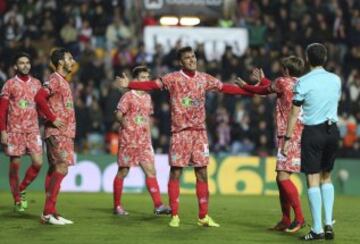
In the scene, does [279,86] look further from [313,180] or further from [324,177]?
[313,180]

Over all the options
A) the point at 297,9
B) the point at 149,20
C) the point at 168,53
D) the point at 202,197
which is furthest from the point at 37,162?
the point at 297,9

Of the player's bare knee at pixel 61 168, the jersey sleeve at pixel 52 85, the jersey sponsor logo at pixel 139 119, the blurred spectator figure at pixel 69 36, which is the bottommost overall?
the player's bare knee at pixel 61 168

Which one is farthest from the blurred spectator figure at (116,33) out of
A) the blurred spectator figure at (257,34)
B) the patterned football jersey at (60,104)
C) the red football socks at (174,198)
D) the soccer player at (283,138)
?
the soccer player at (283,138)

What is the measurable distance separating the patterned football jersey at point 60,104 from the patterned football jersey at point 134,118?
6.42 ft

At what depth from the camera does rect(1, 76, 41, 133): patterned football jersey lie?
15.9 meters

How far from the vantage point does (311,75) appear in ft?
41.1

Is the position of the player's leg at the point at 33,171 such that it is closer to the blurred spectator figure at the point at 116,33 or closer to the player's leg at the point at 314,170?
the player's leg at the point at 314,170

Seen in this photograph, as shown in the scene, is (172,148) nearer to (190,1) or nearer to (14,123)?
(14,123)

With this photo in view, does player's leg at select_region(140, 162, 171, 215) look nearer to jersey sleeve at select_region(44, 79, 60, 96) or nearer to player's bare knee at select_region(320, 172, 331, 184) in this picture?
jersey sleeve at select_region(44, 79, 60, 96)

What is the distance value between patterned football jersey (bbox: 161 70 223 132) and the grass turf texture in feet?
4.80

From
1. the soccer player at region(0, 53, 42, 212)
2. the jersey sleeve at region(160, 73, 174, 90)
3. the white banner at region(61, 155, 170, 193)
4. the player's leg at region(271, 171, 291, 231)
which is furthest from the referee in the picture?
the white banner at region(61, 155, 170, 193)

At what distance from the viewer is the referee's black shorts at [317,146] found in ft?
40.6

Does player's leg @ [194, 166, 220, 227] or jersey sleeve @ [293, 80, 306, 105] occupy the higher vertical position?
jersey sleeve @ [293, 80, 306, 105]

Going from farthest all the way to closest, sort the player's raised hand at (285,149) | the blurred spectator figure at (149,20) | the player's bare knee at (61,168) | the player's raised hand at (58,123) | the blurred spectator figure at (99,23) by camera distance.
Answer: the blurred spectator figure at (99,23), the blurred spectator figure at (149,20), the player's bare knee at (61,168), the player's raised hand at (58,123), the player's raised hand at (285,149)
